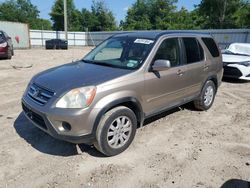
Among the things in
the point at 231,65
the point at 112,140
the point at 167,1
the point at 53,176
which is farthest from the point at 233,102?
the point at 167,1

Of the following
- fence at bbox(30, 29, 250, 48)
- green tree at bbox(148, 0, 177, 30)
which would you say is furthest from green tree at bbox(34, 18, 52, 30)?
green tree at bbox(148, 0, 177, 30)

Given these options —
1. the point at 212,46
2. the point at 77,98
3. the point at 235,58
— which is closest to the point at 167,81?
the point at 77,98

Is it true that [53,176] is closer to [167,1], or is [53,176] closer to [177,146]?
[177,146]

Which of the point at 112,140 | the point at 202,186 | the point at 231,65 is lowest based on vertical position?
the point at 202,186

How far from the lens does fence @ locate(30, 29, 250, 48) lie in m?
23.1

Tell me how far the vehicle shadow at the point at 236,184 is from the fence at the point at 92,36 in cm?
2147

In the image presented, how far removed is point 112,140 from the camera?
138 inches

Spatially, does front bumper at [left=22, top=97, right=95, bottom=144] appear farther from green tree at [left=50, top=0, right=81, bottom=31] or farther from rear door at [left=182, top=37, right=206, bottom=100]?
green tree at [left=50, top=0, right=81, bottom=31]

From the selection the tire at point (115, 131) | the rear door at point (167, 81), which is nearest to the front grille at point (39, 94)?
the tire at point (115, 131)

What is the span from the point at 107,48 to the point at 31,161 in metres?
2.44

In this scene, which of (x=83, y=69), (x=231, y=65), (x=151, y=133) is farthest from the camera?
(x=231, y=65)

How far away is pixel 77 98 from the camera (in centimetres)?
315

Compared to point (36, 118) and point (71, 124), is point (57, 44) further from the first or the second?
point (71, 124)

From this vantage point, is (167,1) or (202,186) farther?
(167,1)
